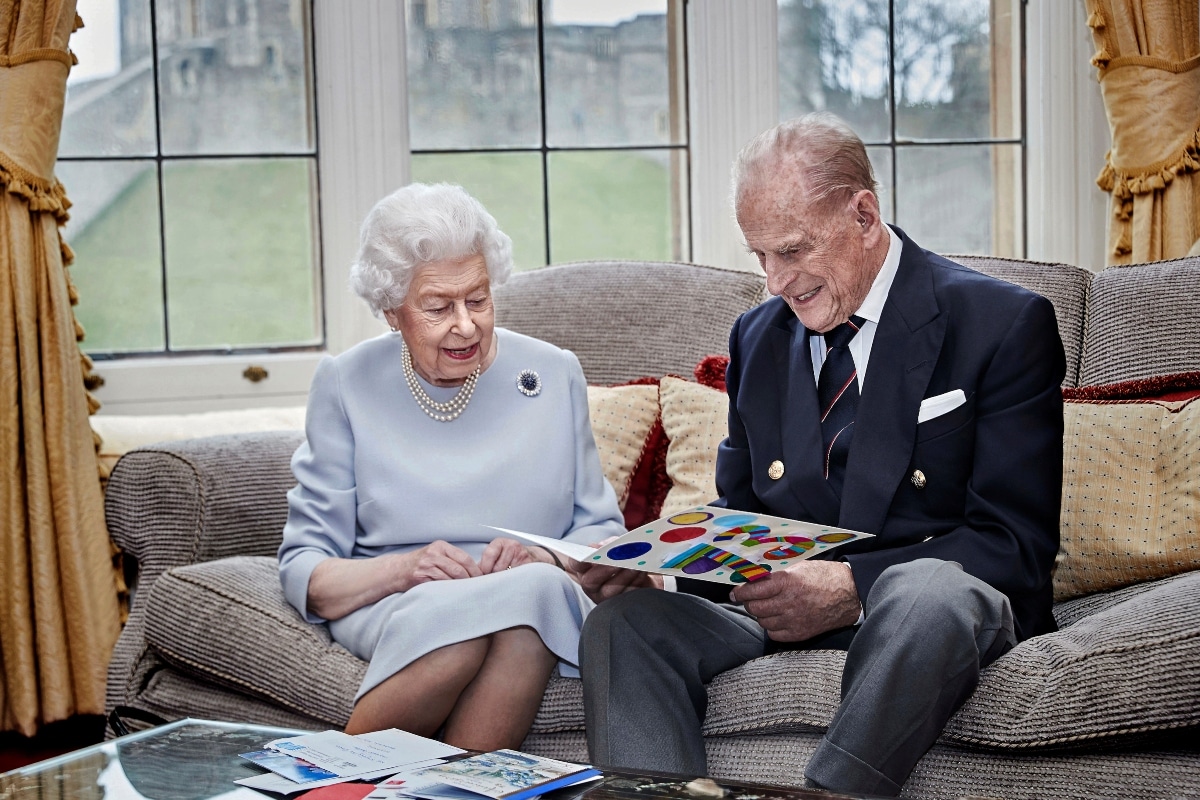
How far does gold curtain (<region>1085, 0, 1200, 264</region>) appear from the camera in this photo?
2.73 m

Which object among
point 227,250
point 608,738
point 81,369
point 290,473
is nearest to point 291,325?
point 227,250

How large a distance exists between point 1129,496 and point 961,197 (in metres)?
1.62

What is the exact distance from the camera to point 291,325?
3.17 metres

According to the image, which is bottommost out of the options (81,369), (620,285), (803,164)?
(81,369)

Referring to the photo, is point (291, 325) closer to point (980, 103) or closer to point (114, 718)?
point (114, 718)

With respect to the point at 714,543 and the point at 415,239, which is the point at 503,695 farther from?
the point at 415,239

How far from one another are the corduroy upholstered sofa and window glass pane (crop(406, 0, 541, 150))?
0.74 meters

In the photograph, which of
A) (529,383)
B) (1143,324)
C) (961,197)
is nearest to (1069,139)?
(961,197)

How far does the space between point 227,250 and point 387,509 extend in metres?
1.45

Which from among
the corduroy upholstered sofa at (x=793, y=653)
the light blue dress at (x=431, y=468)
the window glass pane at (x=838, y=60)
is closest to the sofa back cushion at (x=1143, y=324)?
the corduroy upholstered sofa at (x=793, y=653)

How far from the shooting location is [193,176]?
311 centimetres

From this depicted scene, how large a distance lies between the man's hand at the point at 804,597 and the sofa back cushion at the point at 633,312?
Result: 86cm

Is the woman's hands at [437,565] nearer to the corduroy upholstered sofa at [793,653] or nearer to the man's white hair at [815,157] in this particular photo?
the corduroy upholstered sofa at [793,653]

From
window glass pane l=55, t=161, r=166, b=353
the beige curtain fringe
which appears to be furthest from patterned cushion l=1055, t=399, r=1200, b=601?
window glass pane l=55, t=161, r=166, b=353
